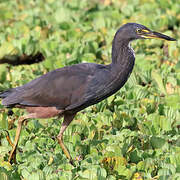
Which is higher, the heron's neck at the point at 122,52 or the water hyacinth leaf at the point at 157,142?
the heron's neck at the point at 122,52

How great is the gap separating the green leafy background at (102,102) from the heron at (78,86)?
33 centimetres

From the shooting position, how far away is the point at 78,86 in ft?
16.9

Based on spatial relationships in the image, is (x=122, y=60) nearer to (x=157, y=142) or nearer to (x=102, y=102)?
(x=157, y=142)

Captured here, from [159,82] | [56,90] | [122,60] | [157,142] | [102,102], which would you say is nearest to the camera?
[122,60]

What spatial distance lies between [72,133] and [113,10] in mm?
4961

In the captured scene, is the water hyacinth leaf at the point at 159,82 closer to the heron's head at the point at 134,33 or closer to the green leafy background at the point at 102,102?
the green leafy background at the point at 102,102

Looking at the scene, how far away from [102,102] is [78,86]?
1.42 meters

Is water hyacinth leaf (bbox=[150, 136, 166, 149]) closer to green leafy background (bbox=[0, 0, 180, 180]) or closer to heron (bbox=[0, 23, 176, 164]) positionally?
green leafy background (bbox=[0, 0, 180, 180])

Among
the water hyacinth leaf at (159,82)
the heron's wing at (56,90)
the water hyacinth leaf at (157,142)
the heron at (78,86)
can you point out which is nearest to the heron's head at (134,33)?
the heron at (78,86)

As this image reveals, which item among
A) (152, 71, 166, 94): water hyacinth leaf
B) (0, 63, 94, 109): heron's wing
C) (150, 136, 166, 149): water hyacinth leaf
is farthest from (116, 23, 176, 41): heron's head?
(152, 71, 166, 94): water hyacinth leaf

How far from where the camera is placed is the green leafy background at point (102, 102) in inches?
194

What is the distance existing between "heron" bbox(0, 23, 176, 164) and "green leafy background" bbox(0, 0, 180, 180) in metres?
0.33

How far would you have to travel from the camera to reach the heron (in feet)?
16.8

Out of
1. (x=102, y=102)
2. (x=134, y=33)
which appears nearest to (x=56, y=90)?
(x=134, y=33)
